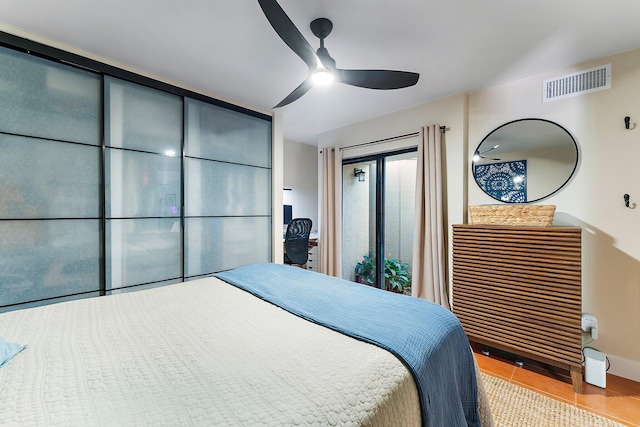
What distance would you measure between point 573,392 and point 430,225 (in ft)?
5.36

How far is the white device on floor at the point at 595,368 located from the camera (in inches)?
73.5

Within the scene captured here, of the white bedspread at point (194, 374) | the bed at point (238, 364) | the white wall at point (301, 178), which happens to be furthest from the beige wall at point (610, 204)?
the white wall at point (301, 178)

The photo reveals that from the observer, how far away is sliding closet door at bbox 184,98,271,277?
2666 mm

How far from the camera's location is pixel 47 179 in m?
1.92

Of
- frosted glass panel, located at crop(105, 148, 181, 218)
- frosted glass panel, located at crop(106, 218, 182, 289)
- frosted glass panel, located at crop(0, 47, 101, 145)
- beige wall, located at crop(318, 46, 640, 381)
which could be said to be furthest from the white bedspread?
beige wall, located at crop(318, 46, 640, 381)

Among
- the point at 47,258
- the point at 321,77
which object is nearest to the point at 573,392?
the point at 321,77

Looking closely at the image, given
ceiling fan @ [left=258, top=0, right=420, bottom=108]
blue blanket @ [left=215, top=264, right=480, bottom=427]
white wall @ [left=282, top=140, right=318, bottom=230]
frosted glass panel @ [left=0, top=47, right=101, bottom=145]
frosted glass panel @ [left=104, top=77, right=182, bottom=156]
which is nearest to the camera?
blue blanket @ [left=215, top=264, right=480, bottom=427]

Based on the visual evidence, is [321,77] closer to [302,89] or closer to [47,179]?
[302,89]

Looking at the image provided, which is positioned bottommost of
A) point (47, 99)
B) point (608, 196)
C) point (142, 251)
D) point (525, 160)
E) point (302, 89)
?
point (142, 251)

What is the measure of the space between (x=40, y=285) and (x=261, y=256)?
1.82m

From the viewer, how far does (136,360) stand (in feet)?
2.88

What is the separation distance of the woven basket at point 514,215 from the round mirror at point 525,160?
0.34 meters

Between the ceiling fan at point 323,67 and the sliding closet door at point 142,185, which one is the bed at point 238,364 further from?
the ceiling fan at point 323,67

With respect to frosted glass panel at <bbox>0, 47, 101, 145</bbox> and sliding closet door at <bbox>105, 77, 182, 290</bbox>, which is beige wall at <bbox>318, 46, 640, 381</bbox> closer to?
sliding closet door at <bbox>105, 77, 182, 290</bbox>
